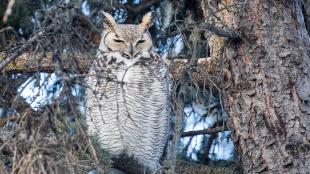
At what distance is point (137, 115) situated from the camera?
3807 millimetres

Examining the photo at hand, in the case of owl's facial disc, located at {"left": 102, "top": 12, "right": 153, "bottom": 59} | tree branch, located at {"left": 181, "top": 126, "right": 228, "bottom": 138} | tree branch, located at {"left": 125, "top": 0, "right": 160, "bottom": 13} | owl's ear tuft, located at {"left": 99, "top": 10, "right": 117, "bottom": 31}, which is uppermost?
tree branch, located at {"left": 125, "top": 0, "right": 160, "bottom": 13}

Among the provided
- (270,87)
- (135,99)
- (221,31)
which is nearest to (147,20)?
(135,99)

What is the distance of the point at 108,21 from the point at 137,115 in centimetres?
57

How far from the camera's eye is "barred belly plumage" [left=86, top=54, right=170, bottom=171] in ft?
12.4

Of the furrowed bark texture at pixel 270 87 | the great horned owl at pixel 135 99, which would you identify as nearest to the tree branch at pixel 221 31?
the furrowed bark texture at pixel 270 87

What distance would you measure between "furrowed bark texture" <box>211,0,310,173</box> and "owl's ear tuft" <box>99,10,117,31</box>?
26.4 inches

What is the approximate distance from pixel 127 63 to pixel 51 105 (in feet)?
5.85

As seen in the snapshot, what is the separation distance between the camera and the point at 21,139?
6.81ft

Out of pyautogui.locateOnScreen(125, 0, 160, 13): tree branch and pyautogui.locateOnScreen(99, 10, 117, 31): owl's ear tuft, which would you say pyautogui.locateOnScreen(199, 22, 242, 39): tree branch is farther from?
pyautogui.locateOnScreen(125, 0, 160, 13): tree branch

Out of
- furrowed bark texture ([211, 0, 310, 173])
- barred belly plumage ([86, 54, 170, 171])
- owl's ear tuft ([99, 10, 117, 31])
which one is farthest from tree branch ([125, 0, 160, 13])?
furrowed bark texture ([211, 0, 310, 173])

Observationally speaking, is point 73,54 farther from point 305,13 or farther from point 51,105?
point 305,13

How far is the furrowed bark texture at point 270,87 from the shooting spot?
11.2 ft

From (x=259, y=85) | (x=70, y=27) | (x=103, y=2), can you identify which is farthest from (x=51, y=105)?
(x=103, y=2)

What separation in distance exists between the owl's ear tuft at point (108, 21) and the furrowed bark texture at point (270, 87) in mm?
670
